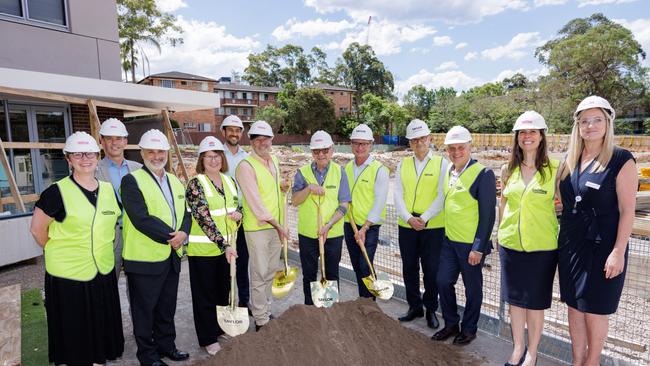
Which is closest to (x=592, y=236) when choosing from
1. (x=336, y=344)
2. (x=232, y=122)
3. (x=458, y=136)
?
(x=458, y=136)

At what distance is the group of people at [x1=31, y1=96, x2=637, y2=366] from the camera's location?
2.84 meters

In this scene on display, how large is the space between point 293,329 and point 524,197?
7.00 ft

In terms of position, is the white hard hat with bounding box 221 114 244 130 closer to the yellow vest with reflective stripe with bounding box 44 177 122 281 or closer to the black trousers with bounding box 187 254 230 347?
the black trousers with bounding box 187 254 230 347

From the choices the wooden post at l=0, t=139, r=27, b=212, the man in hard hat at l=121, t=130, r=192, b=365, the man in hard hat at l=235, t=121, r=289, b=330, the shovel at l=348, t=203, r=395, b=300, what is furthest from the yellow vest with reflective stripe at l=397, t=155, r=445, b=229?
the wooden post at l=0, t=139, r=27, b=212

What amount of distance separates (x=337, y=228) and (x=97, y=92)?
18.5 ft

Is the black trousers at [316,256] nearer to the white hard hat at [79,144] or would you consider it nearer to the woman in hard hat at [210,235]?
the woman in hard hat at [210,235]

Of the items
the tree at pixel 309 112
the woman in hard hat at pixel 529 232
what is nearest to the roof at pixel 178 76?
the tree at pixel 309 112

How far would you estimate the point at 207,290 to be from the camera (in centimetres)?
371

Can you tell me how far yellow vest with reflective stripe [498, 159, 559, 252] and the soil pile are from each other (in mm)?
1148

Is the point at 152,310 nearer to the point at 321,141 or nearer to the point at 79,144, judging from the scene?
the point at 79,144

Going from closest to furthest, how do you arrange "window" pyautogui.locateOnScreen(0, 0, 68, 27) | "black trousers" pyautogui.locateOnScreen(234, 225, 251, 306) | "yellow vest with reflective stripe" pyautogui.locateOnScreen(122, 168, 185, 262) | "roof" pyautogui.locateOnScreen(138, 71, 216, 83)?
"yellow vest with reflective stripe" pyautogui.locateOnScreen(122, 168, 185, 262)
"black trousers" pyautogui.locateOnScreen(234, 225, 251, 306)
"window" pyautogui.locateOnScreen(0, 0, 68, 27)
"roof" pyautogui.locateOnScreen(138, 71, 216, 83)

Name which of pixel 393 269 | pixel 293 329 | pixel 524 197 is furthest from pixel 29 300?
pixel 524 197

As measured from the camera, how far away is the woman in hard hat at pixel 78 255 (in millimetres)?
2908

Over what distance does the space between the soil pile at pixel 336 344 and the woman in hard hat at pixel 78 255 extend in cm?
95
